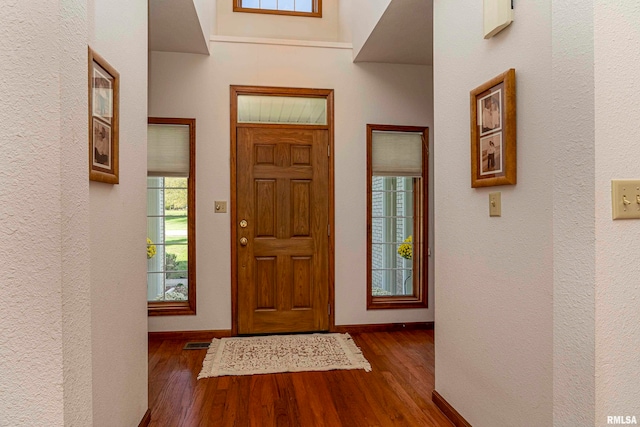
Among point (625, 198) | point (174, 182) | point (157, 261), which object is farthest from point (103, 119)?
point (157, 261)

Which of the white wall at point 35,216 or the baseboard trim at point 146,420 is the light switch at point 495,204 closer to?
the white wall at point 35,216

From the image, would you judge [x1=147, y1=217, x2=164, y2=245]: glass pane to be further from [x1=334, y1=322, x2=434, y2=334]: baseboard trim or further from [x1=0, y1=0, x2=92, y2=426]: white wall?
[x1=0, y1=0, x2=92, y2=426]: white wall

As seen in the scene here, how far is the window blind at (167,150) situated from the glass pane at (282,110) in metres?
0.57

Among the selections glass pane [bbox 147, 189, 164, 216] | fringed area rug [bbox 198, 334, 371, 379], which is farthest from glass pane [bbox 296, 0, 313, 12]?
fringed area rug [bbox 198, 334, 371, 379]

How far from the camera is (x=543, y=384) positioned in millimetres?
1387

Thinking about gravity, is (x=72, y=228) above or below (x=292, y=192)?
below

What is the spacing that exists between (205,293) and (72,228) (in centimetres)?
257

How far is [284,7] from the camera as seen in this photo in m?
3.96

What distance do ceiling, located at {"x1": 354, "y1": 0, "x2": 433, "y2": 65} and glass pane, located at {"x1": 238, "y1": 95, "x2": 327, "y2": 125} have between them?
0.60 m

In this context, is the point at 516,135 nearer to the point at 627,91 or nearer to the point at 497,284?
the point at 627,91

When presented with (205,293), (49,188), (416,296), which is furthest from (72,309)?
(416,296)

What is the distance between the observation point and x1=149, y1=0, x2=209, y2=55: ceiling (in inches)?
104

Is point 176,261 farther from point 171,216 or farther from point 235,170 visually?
point 235,170

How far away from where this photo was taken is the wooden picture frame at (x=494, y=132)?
5.00ft
